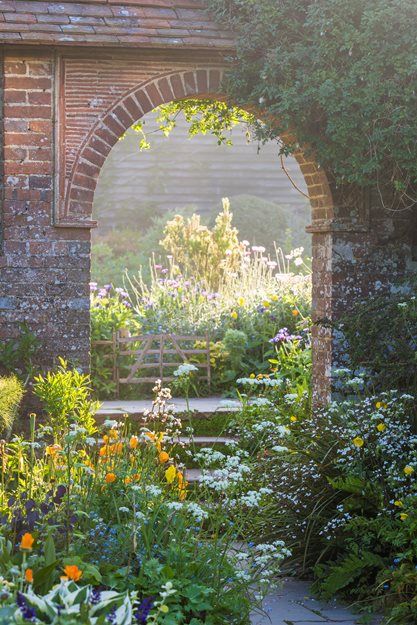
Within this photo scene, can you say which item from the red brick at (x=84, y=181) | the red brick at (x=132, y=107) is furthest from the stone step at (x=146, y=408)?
the red brick at (x=132, y=107)

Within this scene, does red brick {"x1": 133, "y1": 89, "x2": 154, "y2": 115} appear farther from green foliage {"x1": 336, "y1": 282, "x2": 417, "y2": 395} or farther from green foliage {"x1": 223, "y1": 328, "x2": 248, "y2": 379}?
green foliage {"x1": 223, "y1": 328, "x2": 248, "y2": 379}

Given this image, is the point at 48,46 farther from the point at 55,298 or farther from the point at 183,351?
the point at 183,351

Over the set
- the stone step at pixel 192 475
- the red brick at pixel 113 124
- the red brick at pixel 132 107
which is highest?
the red brick at pixel 132 107

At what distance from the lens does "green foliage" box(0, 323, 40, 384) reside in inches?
284

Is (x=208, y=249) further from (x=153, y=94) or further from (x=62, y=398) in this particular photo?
(x=62, y=398)

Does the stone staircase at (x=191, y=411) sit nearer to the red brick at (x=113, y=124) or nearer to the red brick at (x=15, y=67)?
the red brick at (x=113, y=124)

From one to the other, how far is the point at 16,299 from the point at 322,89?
8.50 feet

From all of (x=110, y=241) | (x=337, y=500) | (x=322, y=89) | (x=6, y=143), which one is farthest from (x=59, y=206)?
(x=110, y=241)

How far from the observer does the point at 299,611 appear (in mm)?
5188

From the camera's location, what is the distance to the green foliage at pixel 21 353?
7223 millimetres

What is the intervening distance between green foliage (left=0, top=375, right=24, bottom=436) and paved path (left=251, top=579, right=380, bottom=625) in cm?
215

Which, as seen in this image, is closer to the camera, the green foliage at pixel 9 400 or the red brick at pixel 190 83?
the green foliage at pixel 9 400

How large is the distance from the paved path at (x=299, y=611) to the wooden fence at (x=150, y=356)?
14.6ft

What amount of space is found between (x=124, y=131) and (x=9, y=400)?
2.27 m
